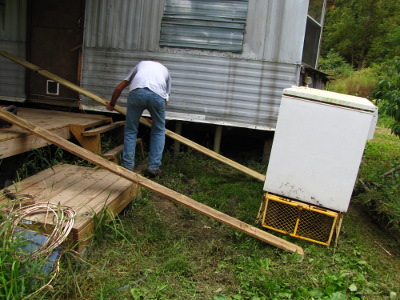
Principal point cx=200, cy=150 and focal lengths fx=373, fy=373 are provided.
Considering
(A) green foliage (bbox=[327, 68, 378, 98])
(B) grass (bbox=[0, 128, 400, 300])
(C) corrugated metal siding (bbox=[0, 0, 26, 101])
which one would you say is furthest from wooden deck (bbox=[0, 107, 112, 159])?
(A) green foliage (bbox=[327, 68, 378, 98])

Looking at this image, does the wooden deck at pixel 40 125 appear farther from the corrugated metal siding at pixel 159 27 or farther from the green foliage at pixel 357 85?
the green foliage at pixel 357 85

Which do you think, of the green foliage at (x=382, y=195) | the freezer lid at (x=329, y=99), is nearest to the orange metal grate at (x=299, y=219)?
the green foliage at (x=382, y=195)

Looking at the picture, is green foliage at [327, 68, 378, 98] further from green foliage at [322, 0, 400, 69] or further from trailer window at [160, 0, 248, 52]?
trailer window at [160, 0, 248, 52]

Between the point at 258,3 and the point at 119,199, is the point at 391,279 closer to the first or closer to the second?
the point at 119,199

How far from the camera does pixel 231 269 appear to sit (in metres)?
2.94

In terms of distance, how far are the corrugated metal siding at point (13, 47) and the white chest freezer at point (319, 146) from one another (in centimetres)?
462

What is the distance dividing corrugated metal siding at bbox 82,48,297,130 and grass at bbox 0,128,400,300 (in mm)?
1877

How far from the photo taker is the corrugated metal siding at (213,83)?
567cm

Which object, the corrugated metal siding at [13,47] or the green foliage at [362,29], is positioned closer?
the corrugated metal siding at [13,47]

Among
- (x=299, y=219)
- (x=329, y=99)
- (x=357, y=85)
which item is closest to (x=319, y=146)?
(x=329, y=99)

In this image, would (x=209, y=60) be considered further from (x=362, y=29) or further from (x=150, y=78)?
(x=362, y=29)

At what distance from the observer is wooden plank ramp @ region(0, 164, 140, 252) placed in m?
2.70

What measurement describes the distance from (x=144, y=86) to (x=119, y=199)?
5.10ft

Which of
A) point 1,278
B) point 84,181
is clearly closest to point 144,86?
point 84,181
